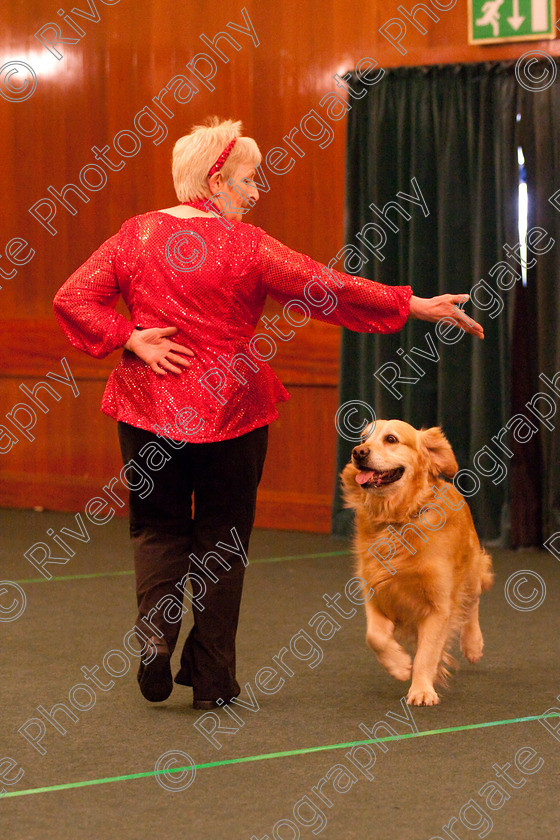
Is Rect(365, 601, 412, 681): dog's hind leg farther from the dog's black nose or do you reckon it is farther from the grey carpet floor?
the dog's black nose

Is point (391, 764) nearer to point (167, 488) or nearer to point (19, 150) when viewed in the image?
point (167, 488)

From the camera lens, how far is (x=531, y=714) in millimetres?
2646

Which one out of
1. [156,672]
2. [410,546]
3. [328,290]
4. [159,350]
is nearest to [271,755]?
[156,672]

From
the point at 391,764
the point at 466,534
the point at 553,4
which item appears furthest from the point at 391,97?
the point at 391,764

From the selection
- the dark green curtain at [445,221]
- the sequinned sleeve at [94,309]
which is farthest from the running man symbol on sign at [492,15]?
the sequinned sleeve at [94,309]

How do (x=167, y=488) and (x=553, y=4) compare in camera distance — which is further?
(x=553, y=4)

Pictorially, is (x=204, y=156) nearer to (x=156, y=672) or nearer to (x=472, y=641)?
(x=156, y=672)

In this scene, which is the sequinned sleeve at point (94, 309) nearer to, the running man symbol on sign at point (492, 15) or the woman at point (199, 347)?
the woman at point (199, 347)

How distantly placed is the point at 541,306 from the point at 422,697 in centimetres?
254

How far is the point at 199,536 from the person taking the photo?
2.62m

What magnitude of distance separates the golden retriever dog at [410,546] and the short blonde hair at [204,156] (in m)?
0.78

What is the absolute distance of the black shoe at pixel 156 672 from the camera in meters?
2.53

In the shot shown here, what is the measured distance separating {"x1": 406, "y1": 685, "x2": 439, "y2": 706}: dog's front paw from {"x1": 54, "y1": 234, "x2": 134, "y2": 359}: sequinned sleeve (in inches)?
45.4

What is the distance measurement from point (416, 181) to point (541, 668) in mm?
2673
